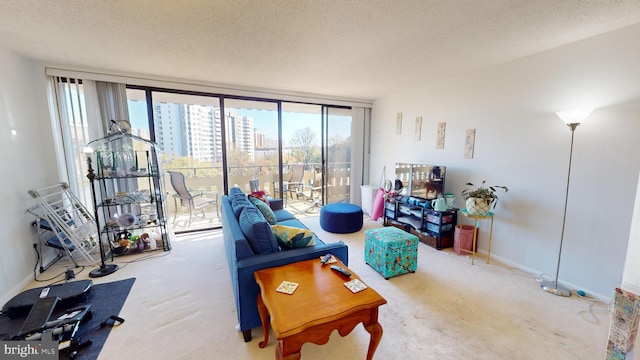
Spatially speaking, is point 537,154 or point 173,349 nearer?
point 173,349

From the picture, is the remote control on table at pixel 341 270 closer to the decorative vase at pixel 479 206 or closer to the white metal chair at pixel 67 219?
the decorative vase at pixel 479 206

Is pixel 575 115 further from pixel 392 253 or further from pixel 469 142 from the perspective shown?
pixel 392 253

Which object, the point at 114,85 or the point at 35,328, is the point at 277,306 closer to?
the point at 35,328

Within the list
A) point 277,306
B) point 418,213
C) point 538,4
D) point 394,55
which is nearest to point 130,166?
point 277,306

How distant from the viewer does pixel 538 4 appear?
66.6 inches

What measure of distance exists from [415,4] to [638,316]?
2.15 m

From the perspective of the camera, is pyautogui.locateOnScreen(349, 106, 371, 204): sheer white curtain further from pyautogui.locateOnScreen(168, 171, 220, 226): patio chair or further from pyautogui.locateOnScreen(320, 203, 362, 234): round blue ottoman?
pyautogui.locateOnScreen(168, 171, 220, 226): patio chair

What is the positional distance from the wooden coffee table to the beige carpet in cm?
42

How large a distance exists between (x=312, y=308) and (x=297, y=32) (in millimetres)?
2143

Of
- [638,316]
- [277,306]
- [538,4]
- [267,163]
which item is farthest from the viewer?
[267,163]

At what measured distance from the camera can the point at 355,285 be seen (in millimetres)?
1503

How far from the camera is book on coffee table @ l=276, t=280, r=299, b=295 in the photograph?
1442 mm

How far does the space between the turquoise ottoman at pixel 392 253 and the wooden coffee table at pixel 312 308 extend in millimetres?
1116

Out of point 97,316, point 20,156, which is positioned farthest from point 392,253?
point 20,156
